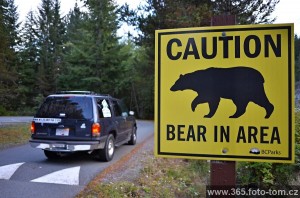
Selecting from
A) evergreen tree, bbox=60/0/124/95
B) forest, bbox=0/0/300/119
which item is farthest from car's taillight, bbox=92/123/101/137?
evergreen tree, bbox=60/0/124/95

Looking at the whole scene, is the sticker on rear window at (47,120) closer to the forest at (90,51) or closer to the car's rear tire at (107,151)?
the car's rear tire at (107,151)

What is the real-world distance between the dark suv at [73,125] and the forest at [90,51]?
8613 mm

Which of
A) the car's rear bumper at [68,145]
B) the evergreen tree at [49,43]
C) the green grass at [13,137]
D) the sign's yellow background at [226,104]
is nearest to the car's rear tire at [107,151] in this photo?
the car's rear bumper at [68,145]

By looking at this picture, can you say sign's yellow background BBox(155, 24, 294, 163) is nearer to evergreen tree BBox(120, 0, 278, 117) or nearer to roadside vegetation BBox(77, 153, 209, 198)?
roadside vegetation BBox(77, 153, 209, 198)

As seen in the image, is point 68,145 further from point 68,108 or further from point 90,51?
point 90,51

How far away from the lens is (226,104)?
201cm

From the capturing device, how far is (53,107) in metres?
8.70

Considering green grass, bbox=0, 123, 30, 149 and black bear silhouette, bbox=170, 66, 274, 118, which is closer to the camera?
black bear silhouette, bbox=170, 66, 274, 118

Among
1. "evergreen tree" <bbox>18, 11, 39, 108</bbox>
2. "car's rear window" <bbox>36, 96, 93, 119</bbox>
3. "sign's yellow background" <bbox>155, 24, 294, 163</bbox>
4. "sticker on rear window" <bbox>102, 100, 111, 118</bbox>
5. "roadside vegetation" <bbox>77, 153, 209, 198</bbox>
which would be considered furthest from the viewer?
"evergreen tree" <bbox>18, 11, 39, 108</bbox>

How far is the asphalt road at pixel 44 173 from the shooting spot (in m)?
6.06

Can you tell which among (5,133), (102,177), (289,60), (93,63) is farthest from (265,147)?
(93,63)

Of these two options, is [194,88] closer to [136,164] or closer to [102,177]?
[102,177]

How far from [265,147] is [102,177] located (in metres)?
5.61

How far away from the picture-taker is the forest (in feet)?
65.9
